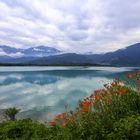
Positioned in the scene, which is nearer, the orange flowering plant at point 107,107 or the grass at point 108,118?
the grass at point 108,118

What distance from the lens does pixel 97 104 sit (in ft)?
23.6

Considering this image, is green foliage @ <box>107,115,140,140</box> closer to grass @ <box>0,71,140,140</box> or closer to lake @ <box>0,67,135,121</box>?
grass @ <box>0,71,140,140</box>

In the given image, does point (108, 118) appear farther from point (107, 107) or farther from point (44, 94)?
point (44, 94)

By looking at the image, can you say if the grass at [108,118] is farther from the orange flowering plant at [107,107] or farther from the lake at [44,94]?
the lake at [44,94]

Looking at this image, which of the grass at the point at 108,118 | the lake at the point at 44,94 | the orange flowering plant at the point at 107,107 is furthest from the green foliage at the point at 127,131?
the lake at the point at 44,94

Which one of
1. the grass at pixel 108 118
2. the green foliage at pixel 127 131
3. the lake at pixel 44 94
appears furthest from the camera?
the lake at pixel 44 94

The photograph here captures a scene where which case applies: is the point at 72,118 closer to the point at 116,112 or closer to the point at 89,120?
the point at 89,120

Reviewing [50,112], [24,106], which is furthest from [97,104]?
[24,106]

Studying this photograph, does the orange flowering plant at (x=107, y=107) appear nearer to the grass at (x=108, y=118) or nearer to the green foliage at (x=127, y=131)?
the grass at (x=108, y=118)

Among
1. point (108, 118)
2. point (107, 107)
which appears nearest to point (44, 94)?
point (107, 107)

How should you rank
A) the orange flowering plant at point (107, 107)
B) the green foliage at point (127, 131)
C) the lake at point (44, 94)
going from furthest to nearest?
the lake at point (44, 94), the orange flowering plant at point (107, 107), the green foliage at point (127, 131)

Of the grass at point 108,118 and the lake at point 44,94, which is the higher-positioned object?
the grass at point 108,118

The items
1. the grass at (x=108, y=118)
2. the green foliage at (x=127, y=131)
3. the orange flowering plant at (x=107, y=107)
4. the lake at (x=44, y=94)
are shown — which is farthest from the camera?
the lake at (x=44, y=94)

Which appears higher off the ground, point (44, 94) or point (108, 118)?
point (108, 118)
